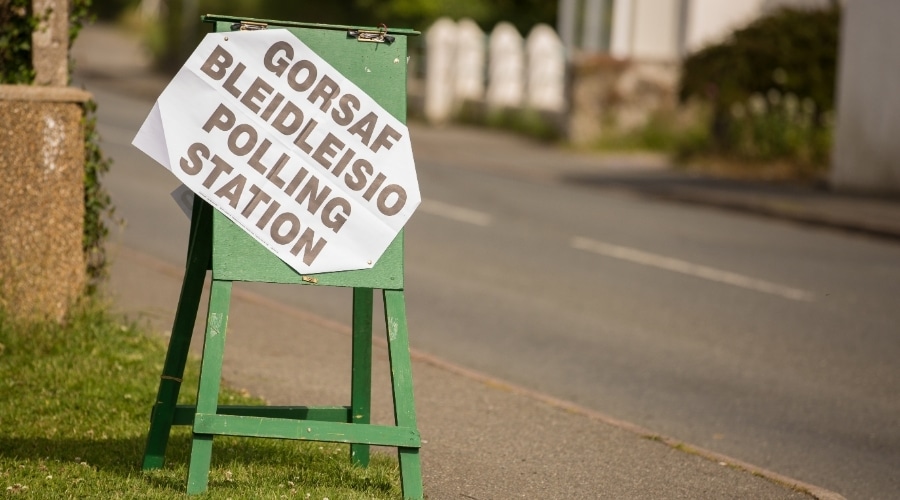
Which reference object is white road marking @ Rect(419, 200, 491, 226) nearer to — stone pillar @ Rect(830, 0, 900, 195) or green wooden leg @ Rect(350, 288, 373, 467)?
stone pillar @ Rect(830, 0, 900, 195)

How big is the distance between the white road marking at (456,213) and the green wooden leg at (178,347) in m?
8.60

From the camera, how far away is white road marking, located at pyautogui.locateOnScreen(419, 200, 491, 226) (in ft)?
44.2

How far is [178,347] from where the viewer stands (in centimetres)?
475

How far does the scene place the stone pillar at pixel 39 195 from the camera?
6246mm

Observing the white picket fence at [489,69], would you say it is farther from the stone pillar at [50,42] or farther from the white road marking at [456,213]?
the stone pillar at [50,42]

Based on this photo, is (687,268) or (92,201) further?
(687,268)

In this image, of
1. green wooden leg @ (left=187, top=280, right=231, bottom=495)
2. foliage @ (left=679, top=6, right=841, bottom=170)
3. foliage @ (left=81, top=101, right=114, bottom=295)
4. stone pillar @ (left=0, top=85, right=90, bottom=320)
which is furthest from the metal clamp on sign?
foliage @ (left=679, top=6, right=841, bottom=170)

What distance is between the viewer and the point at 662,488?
5.17m

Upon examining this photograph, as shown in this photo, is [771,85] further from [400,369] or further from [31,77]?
[400,369]

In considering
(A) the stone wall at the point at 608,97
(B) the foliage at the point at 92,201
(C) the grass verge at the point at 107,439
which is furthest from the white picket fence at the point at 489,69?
(C) the grass verge at the point at 107,439

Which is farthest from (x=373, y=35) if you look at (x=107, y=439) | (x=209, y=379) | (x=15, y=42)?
(x=15, y=42)

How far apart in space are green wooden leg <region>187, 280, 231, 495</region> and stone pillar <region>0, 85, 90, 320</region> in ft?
7.60

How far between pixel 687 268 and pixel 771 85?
943 cm

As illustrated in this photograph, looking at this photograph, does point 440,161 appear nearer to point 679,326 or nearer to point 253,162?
point 679,326
